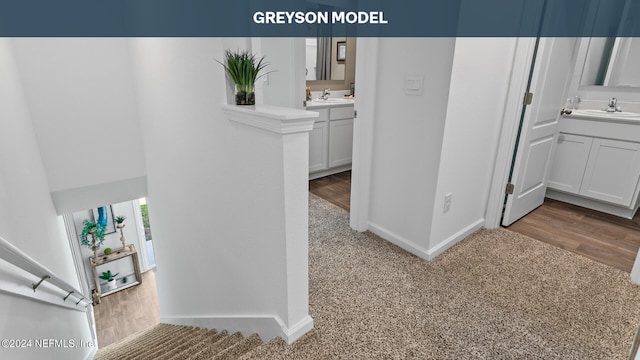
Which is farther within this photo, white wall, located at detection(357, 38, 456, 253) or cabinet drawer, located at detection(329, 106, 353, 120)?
cabinet drawer, located at detection(329, 106, 353, 120)

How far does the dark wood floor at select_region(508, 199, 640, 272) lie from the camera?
2.45 m

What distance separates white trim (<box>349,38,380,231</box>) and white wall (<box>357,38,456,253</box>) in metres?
0.04

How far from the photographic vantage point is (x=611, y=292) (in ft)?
6.54

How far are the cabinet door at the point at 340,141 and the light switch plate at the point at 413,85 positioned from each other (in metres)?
1.73

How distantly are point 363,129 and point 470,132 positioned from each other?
738 millimetres

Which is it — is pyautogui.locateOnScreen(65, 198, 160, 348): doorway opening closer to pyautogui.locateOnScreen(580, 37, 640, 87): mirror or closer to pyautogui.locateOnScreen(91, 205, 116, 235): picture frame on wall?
pyautogui.locateOnScreen(91, 205, 116, 235): picture frame on wall

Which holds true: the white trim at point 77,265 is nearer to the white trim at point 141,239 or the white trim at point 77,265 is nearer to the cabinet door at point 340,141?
the white trim at point 141,239

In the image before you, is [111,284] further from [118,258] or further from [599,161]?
[599,161]

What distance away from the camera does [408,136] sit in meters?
2.26

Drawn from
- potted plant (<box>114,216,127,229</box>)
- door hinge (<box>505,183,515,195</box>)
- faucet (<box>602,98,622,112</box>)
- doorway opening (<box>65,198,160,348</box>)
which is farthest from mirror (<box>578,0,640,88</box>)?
potted plant (<box>114,216,127,229</box>)

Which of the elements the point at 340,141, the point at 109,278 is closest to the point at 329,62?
the point at 340,141
